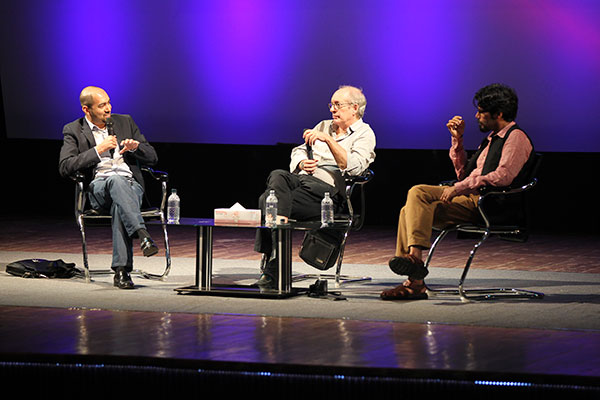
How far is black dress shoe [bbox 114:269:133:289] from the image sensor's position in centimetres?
518

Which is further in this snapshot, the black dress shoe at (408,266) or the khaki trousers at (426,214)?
the khaki trousers at (426,214)

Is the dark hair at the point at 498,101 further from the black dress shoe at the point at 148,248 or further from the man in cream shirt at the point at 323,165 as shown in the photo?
the black dress shoe at the point at 148,248

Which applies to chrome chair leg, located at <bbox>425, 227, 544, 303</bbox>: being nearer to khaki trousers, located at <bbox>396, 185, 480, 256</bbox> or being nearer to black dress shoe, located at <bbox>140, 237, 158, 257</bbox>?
khaki trousers, located at <bbox>396, 185, 480, 256</bbox>

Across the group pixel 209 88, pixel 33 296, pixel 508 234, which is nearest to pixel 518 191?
pixel 508 234

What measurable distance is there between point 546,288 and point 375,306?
117 centimetres

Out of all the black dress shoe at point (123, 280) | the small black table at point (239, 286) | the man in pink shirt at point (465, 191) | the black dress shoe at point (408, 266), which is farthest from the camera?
the black dress shoe at point (123, 280)

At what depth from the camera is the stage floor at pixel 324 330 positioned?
334 cm

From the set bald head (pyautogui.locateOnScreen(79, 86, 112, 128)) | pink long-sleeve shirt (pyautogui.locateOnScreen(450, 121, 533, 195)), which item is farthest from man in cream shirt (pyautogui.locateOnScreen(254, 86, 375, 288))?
bald head (pyautogui.locateOnScreen(79, 86, 112, 128))

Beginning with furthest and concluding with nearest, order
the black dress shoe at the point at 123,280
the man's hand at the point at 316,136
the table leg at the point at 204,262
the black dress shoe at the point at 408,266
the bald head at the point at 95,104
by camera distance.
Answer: the bald head at the point at 95,104
the man's hand at the point at 316,136
the black dress shoe at the point at 123,280
the table leg at the point at 204,262
the black dress shoe at the point at 408,266

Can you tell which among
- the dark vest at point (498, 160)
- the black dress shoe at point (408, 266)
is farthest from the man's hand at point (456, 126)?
the black dress shoe at point (408, 266)

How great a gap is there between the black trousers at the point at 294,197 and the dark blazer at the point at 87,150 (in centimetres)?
79

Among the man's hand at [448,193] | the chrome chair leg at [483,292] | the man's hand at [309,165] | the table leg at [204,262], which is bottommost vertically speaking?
the chrome chair leg at [483,292]

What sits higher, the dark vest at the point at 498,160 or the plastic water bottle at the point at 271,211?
the dark vest at the point at 498,160

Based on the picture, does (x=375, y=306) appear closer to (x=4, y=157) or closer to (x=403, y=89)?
(x=403, y=89)
